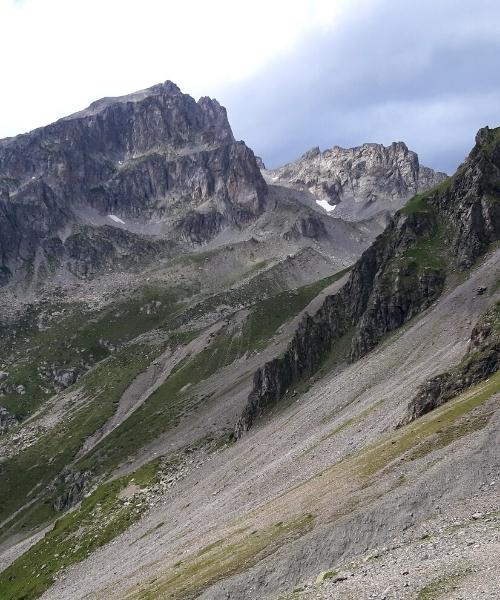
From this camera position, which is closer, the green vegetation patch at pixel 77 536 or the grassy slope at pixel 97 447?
the green vegetation patch at pixel 77 536

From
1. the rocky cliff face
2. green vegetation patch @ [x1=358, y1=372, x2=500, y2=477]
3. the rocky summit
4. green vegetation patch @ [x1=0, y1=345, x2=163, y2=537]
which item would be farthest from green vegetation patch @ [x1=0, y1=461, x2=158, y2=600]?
green vegetation patch @ [x1=358, y1=372, x2=500, y2=477]

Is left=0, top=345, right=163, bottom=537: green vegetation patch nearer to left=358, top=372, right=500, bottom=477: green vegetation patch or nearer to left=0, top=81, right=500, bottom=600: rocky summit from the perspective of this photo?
left=0, top=81, right=500, bottom=600: rocky summit

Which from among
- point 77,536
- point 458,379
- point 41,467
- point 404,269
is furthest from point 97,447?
point 458,379

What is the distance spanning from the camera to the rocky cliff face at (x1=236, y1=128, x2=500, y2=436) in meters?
127

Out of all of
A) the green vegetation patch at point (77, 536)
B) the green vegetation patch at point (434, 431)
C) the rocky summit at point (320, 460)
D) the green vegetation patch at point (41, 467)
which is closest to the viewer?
the rocky summit at point (320, 460)

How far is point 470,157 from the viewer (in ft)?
526

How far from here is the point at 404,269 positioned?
445 ft

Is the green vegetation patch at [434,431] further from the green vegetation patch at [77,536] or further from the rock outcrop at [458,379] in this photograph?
the green vegetation patch at [77,536]

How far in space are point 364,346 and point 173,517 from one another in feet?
179

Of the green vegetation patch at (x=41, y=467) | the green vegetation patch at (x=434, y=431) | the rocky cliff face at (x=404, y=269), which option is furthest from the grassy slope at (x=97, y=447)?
the green vegetation patch at (x=434, y=431)

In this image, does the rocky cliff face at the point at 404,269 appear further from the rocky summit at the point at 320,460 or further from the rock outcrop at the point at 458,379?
the rock outcrop at the point at 458,379

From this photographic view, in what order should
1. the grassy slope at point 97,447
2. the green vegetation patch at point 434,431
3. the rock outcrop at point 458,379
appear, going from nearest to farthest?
the green vegetation patch at point 434,431
the rock outcrop at point 458,379
the grassy slope at point 97,447

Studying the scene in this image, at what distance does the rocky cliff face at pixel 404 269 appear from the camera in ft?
416

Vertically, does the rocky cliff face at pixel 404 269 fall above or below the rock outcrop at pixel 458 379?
above
